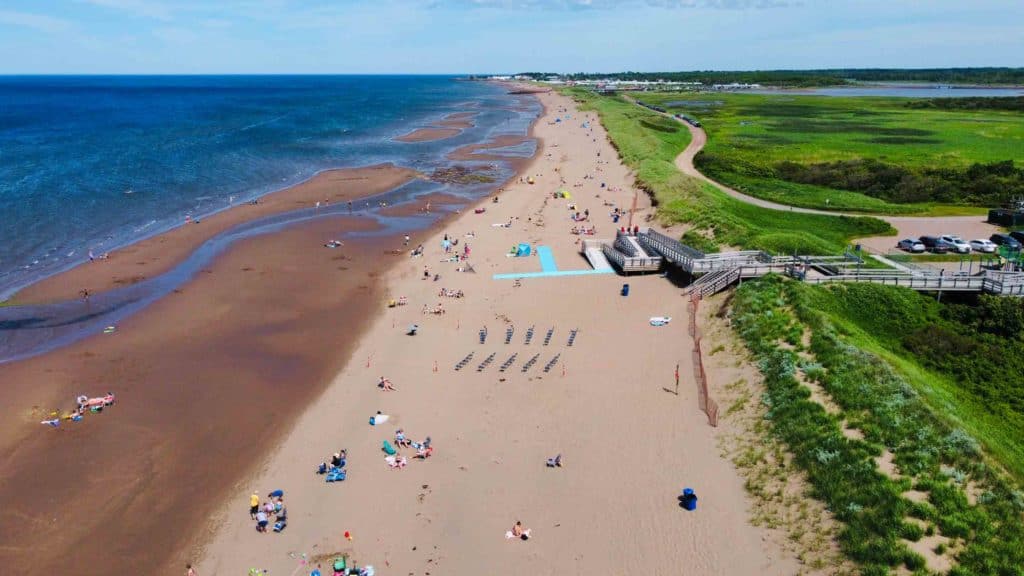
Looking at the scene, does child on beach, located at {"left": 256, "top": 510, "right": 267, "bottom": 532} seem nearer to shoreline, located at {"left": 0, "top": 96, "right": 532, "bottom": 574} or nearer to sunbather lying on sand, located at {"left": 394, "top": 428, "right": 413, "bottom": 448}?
shoreline, located at {"left": 0, "top": 96, "right": 532, "bottom": 574}

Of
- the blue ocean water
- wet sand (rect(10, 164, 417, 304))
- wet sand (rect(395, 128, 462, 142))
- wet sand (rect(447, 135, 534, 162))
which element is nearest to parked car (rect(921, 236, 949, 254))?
wet sand (rect(10, 164, 417, 304))

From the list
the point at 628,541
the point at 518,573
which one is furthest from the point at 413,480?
the point at 628,541

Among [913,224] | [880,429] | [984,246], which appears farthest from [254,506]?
[913,224]

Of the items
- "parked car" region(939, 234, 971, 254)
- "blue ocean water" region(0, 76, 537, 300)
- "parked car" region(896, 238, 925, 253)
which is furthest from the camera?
"blue ocean water" region(0, 76, 537, 300)

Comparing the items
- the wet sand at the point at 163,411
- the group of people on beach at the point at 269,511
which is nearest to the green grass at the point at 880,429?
the group of people on beach at the point at 269,511

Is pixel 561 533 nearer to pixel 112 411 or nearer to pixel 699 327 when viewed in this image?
pixel 699 327

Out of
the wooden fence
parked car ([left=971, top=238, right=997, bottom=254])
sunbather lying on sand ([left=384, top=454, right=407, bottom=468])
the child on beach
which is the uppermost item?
parked car ([left=971, top=238, right=997, bottom=254])
